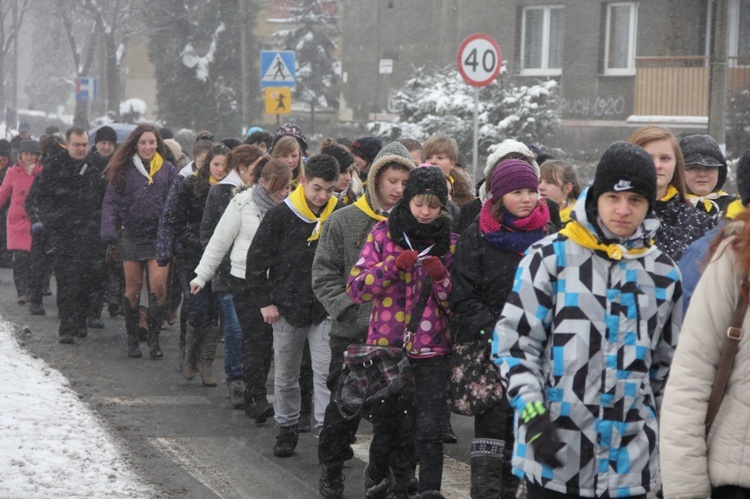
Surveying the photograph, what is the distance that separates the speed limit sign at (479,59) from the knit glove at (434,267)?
892 cm

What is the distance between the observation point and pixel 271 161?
844 centimetres

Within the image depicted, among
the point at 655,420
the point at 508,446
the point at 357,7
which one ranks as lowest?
the point at 508,446

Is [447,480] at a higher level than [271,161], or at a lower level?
lower

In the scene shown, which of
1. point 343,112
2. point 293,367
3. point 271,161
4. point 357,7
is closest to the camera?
point 293,367

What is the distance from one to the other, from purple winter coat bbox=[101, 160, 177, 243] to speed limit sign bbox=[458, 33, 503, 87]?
4878mm

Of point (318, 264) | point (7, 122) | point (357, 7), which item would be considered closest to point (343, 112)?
point (357, 7)

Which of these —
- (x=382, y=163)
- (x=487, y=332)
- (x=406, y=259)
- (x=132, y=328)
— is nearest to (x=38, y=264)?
(x=132, y=328)

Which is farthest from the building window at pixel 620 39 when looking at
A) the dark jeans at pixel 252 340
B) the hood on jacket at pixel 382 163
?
the hood on jacket at pixel 382 163

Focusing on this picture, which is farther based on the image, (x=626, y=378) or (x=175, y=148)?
(x=175, y=148)

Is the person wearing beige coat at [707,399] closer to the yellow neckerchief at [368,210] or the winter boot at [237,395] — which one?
the yellow neckerchief at [368,210]

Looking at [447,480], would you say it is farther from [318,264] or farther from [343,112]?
[343,112]

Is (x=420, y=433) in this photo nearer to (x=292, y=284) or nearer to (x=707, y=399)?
(x=292, y=284)

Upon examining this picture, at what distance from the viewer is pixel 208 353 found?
32.1 feet

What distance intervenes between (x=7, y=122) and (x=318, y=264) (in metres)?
56.0
